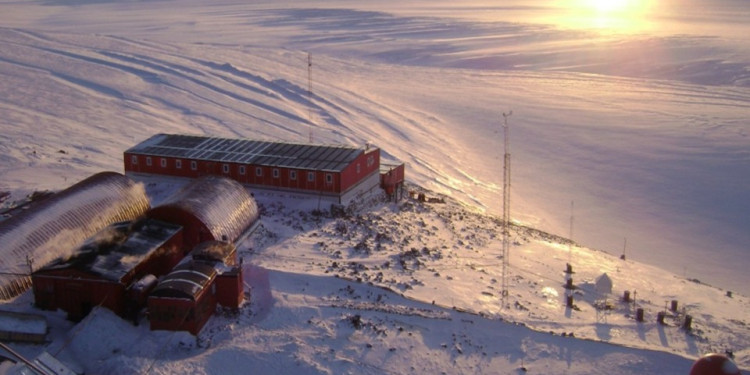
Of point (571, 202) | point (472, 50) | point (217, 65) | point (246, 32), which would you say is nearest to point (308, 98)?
point (217, 65)

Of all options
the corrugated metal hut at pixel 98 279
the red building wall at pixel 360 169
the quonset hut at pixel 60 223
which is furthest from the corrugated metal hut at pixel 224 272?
the red building wall at pixel 360 169

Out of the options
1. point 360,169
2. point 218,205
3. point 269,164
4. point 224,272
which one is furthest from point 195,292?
point 360,169

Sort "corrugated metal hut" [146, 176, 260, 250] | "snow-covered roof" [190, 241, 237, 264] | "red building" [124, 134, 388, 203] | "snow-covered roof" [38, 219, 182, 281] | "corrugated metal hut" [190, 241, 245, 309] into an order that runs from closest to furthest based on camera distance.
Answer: "snow-covered roof" [38, 219, 182, 281]
"corrugated metal hut" [190, 241, 245, 309]
"snow-covered roof" [190, 241, 237, 264]
"corrugated metal hut" [146, 176, 260, 250]
"red building" [124, 134, 388, 203]

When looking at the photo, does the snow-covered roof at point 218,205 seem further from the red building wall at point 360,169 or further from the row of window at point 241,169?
the red building wall at point 360,169

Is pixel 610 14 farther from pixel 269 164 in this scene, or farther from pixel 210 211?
pixel 210 211

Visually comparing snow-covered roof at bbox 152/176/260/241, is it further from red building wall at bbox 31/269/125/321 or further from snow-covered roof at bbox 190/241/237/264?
red building wall at bbox 31/269/125/321

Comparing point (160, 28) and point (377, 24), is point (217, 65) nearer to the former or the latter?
point (160, 28)

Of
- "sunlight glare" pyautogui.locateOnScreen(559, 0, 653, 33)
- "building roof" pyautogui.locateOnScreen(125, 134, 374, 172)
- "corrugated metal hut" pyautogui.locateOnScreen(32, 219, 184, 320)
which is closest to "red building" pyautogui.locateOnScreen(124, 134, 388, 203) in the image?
"building roof" pyautogui.locateOnScreen(125, 134, 374, 172)
